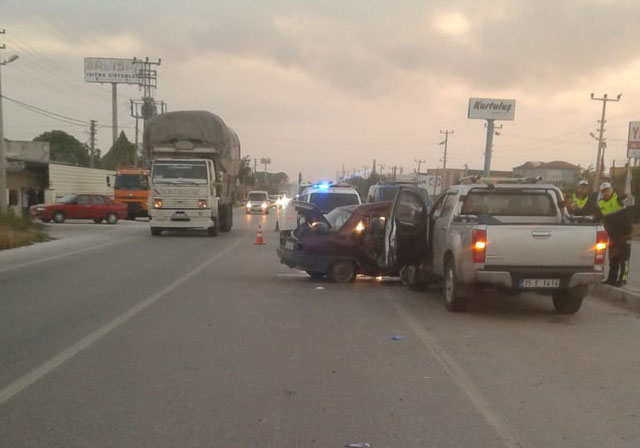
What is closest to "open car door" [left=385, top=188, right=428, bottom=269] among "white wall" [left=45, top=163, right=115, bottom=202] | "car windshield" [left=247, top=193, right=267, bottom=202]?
"white wall" [left=45, top=163, right=115, bottom=202]

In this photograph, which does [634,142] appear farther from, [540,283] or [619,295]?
[540,283]

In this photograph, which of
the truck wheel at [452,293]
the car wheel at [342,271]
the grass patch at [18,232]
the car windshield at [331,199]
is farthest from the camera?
the car windshield at [331,199]

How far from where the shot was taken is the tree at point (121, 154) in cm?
6431

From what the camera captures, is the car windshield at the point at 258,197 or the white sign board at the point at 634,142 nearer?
the white sign board at the point at 634,142

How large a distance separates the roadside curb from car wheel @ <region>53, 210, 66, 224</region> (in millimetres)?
26585

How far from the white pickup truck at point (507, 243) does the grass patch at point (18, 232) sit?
13191 mm

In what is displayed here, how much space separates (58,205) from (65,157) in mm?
56055

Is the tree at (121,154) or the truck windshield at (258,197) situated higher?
the tree at (121,154)

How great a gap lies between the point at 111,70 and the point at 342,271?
62.8 meters

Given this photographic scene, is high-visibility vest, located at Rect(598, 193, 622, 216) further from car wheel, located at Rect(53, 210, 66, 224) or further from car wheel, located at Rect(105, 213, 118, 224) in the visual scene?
car wheel, located at Rect(53, 210, 66, 224)

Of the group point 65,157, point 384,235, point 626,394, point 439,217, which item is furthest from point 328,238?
point 65,157

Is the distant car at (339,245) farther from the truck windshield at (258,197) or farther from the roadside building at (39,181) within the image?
the truck windshield at (258,197)

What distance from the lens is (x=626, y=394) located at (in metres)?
5.74

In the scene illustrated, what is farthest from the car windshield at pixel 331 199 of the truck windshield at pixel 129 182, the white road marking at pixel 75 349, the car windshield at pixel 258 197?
the car windshield at pixel 258 197
